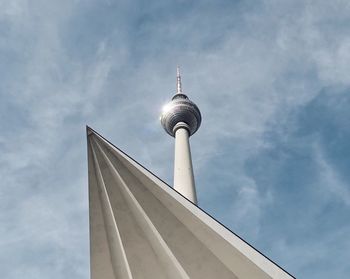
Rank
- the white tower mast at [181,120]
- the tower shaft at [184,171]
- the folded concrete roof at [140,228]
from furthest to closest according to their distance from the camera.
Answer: the white tower mast at [181,120] < the tower shaft at [184,171] < the folded concrete roof at [140,228]

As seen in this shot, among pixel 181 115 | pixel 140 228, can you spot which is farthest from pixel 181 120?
pixel 140 228

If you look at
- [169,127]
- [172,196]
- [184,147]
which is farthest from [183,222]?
[169,127]

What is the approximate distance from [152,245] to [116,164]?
373 centimetres

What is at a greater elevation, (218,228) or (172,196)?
(172,196)

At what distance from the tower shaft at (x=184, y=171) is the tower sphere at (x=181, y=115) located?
4153 millimetres

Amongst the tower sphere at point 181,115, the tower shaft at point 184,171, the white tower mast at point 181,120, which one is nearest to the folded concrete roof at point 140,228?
the tower shaft at point 184,171

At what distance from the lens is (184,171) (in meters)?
35.4

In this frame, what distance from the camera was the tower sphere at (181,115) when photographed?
45.9 meters

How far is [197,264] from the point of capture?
58.6ft

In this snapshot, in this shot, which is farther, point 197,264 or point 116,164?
point 116,164

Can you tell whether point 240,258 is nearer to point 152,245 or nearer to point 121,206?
point 152,245

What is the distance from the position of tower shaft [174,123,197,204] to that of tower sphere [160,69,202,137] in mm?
4153

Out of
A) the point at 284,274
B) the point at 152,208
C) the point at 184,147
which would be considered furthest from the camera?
the point at 184,147

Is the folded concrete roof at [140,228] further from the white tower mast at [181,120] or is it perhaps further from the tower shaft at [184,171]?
the white tower mast at [181,120]
